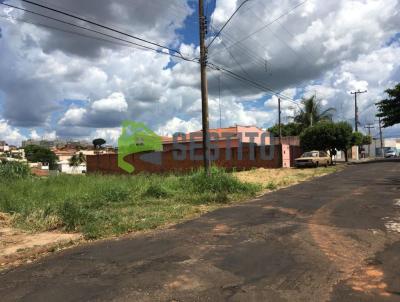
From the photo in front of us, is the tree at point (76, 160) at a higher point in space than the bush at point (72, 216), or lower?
higher

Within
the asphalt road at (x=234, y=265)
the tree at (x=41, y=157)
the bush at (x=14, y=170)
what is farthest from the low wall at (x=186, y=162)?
the tree at (x=41, y=157)

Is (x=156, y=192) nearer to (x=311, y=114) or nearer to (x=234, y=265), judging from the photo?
(x=234, y=265)

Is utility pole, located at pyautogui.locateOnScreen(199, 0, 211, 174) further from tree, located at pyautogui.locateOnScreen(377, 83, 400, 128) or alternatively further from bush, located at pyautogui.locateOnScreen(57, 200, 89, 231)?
tree, located at pyautogui.locateOnScreen(377, 83, 400, 128)

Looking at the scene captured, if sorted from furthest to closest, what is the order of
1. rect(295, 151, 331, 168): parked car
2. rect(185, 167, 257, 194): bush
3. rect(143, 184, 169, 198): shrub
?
rect(295, 151, 331, 168): parked car
rect(185, 167, 257, 194): bush
rect(143, 184, 169, 198): shrub

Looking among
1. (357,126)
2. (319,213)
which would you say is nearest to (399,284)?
(319,213)

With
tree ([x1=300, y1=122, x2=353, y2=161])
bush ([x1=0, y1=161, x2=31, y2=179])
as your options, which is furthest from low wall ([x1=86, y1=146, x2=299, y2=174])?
bush ([x1=0, y1=161, x2=31, y2=179])

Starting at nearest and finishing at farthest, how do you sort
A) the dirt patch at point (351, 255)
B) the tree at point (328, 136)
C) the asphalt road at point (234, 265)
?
1. the asphalt road at point (234, 265)
2. the dirt patch at point (351, 255)
3. the tree at point (328, 136)

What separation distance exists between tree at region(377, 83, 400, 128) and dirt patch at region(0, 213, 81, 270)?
45.6 meters

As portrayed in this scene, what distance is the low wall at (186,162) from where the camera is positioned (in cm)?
3738

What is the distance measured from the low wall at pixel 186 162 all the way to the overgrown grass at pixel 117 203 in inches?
570

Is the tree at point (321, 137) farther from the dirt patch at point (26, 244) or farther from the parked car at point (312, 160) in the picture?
the dirt patch at point (26, 244)

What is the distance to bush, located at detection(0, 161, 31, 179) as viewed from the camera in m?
24.9

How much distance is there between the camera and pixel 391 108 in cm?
4781

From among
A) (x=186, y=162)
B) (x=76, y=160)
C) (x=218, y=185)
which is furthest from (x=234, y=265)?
(x=76, y=160)
